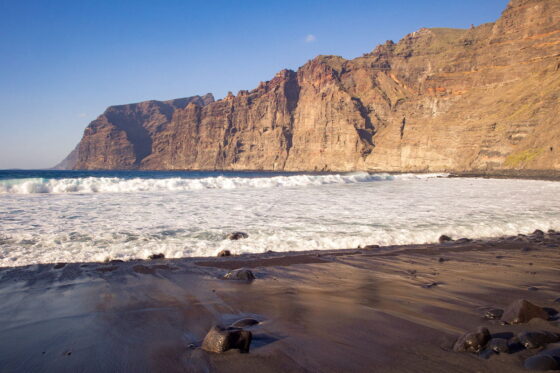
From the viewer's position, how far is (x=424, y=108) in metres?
103

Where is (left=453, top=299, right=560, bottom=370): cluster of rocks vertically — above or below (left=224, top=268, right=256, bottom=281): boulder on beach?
above

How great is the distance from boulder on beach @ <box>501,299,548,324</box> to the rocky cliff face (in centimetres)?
5753

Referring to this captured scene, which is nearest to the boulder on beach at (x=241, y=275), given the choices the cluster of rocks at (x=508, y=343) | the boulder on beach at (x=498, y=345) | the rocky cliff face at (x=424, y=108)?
the cluster of rocks at (x=508, y=343)

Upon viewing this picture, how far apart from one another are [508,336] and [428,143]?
9783cm

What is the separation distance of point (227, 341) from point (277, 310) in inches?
45.8

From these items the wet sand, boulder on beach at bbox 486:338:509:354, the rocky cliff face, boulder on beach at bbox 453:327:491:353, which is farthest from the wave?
the rocky cliff face

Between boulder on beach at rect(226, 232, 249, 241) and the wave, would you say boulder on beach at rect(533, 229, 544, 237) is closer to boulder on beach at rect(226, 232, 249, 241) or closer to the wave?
boulder on beach at rect(226, 232, 249, 241)

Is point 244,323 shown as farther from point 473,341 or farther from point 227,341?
point 473,341

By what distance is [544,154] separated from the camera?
52.4 m

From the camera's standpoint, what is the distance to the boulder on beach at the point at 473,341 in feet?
10.1

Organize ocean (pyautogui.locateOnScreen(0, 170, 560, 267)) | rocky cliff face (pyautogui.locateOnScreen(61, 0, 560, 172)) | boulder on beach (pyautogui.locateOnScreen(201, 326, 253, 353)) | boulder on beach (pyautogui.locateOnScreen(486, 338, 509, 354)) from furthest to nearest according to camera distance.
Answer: rocky cliff face (pyautogui.locateOnScreen(61, 0, 560, 172)) → ocean (pyautogui.locateOnScreen(0, 170, 560, 267)) → boulder on beach (pyautogui.locateOnScreen(201, 326, 253, 353)) → boulder on beach (pyautogui.locateOnScreen(486, 338, 509, 354))

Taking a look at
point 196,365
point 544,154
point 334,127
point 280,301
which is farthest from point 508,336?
point 334,127

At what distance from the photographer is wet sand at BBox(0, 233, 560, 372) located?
118 inches

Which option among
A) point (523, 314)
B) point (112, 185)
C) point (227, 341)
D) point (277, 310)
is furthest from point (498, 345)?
point (112, 185)
